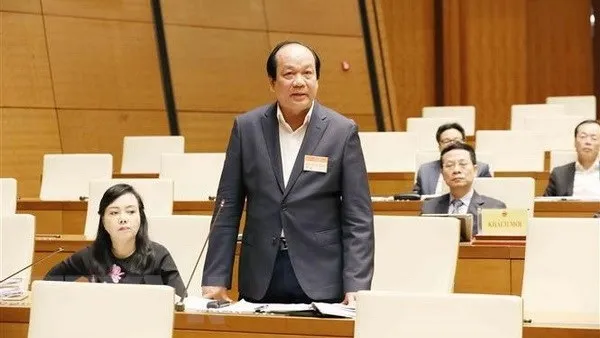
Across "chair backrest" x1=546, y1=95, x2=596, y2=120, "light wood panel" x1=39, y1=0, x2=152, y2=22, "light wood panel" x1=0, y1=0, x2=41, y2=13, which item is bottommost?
"chair backrest" x1=546, y1=95, x2=596, y2=120

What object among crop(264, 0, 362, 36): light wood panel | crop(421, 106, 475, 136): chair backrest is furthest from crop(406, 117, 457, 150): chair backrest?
crop(264, 0, 362, 36): light wood panel

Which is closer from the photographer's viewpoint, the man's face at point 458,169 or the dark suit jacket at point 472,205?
the dark suit jacket at point 472,205

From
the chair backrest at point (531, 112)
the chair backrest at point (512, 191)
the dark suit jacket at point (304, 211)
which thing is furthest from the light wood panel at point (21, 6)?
the dark suit jacket at point (304, 211)

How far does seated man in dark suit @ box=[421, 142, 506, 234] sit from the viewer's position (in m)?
5.52

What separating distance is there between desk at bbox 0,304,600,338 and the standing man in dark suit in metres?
0.23

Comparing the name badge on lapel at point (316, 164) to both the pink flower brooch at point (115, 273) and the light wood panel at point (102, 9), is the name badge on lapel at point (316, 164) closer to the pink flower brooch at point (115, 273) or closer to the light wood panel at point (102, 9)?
the pink flower brooch at point (115, 273)

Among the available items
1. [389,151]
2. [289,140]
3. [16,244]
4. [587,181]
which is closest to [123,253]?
[16,244]

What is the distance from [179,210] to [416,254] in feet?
8.47

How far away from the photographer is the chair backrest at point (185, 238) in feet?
14.6

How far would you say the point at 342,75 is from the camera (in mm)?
10781

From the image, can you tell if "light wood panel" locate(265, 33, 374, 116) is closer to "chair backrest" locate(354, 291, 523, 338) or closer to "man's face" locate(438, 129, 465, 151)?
"man's face" locate(438, 129, 465, 151)

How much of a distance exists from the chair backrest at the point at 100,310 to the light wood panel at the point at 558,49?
1032 cm

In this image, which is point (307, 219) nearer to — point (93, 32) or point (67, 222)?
point (67, 222)

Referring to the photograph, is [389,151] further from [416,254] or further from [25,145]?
[416,254]
